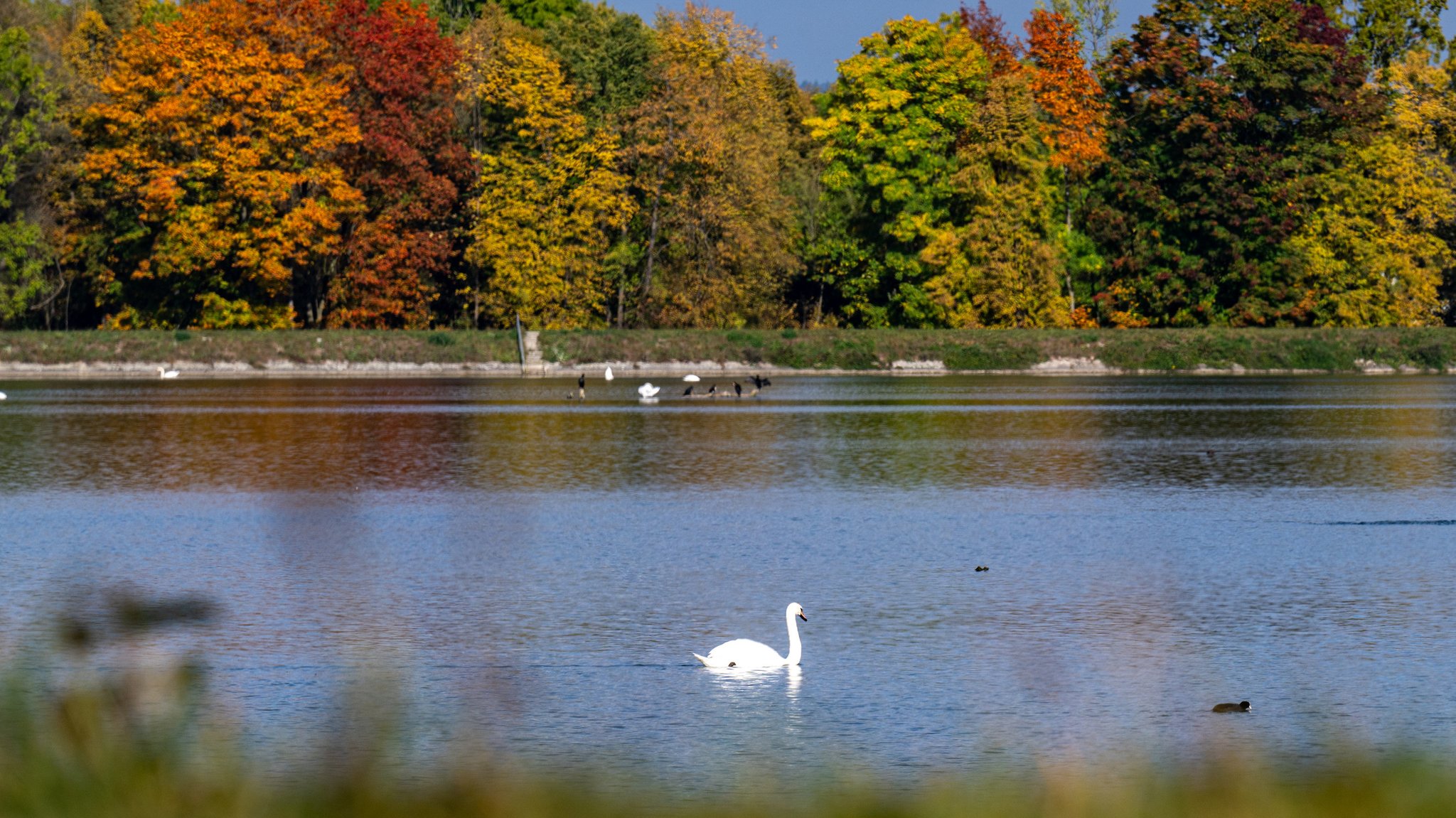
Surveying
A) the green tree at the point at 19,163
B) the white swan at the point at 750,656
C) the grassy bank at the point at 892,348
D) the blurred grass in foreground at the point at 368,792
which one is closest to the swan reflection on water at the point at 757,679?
the white swan at the point at 750,656

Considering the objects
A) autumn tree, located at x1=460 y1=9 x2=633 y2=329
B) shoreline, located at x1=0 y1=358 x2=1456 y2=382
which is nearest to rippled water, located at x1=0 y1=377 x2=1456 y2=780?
shoreline, located at x1=0 y1=358 x2=1456 y2=382

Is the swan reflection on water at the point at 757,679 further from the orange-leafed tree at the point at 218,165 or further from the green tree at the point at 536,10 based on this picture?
the green tree at the point at 536,10

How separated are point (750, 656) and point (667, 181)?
78690 mm

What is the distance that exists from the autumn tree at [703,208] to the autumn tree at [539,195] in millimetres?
2183

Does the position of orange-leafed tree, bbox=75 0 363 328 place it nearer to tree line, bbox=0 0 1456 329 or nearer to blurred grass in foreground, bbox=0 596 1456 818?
tree line, bbox=0 0 1456 329

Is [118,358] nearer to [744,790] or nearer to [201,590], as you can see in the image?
[201,590]

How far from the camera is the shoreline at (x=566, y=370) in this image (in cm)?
8794

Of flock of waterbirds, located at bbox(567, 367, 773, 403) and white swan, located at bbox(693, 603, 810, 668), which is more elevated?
white swan, located at bbox(693, 603, 810, 668)

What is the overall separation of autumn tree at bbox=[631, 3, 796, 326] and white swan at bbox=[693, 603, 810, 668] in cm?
7504

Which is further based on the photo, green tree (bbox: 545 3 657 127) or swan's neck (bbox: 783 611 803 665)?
green tree (bbox: 545 3 657 127)

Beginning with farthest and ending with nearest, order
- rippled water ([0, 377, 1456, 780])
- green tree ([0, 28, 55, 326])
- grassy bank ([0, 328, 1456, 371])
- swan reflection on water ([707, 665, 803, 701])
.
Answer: grassy bank ([0, 328, 1456, 371]), green tree ([0, 28, 55, 326]), swan reflection on water ([707, 665, 803, 701]), rippled water ([0, 377, 1456, 780])

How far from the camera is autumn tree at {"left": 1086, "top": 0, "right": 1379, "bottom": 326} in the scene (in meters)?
91.1

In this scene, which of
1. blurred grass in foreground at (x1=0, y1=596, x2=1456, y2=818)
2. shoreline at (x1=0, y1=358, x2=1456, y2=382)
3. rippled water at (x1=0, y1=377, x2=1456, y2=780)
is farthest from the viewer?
shoreline at (x1=0, y1=358, x2=1456, y2=382)

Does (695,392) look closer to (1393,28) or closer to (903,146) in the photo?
(903,146)
